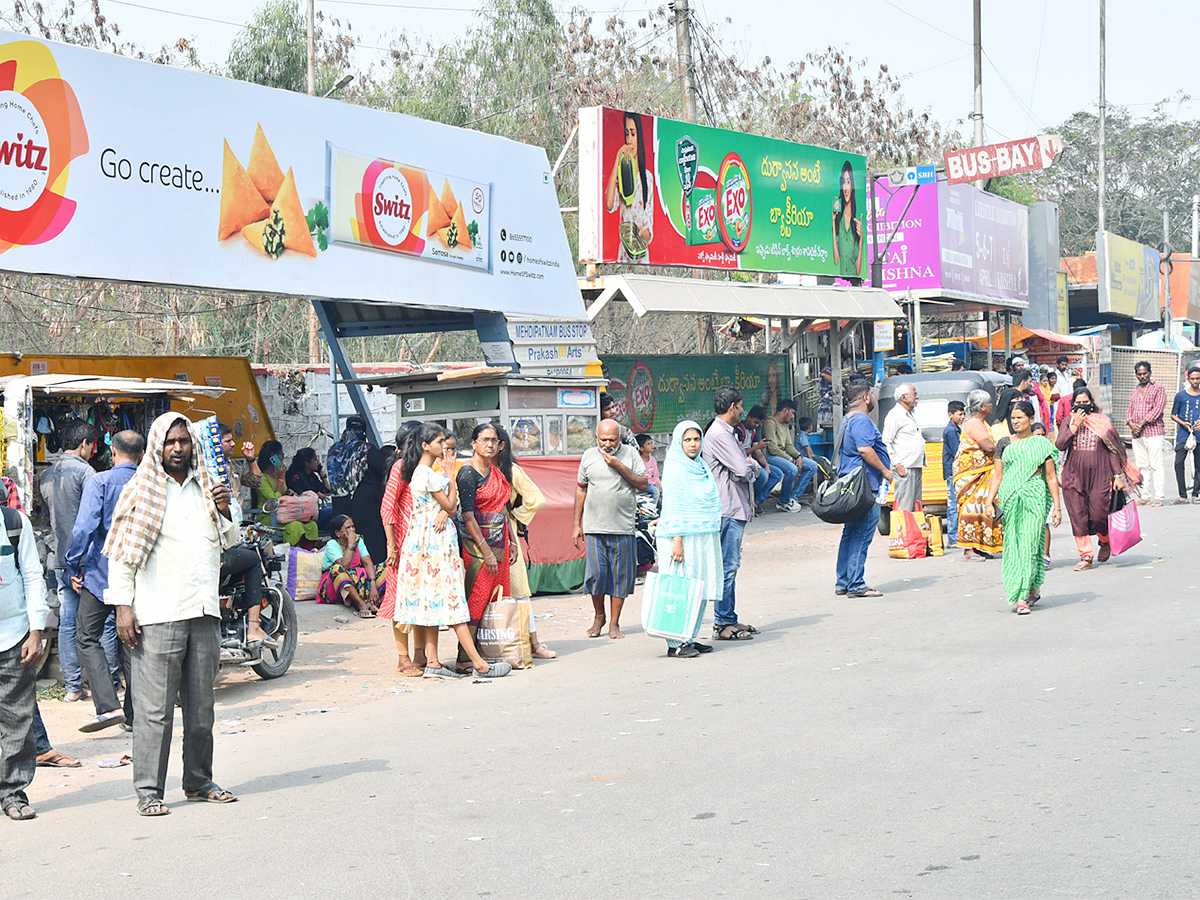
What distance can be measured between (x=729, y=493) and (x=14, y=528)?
5586mm

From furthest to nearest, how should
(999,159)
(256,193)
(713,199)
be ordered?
(999,159), (713,199), (256,193)

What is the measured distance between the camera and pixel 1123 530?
43.7 feet

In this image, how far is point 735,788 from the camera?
6043mm

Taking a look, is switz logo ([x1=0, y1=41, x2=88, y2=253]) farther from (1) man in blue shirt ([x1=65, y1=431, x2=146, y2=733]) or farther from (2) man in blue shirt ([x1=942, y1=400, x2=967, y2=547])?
(2) man in blue shirt ([x1=942, y1=400, x2=967, y2=547])

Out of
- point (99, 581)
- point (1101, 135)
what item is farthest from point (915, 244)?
point (1101, 135)

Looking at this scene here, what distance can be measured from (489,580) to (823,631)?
2.65 meters

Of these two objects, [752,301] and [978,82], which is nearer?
[752,301]

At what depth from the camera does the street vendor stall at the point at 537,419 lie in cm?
1367

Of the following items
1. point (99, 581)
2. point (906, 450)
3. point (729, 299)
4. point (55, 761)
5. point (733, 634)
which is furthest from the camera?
point (729, 299)

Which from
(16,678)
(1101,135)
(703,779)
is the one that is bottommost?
(703,779)

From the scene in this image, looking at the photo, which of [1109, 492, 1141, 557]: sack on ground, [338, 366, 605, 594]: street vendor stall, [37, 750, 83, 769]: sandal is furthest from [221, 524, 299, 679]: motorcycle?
[1109, 492, 1141, 557]: sack on ground

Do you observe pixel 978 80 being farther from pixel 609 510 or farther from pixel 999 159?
pixel 609 510

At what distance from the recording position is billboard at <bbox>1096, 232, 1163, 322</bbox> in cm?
3884

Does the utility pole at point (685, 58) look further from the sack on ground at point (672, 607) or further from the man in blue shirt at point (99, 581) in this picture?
the man in blue shirt at point (99, 581)
